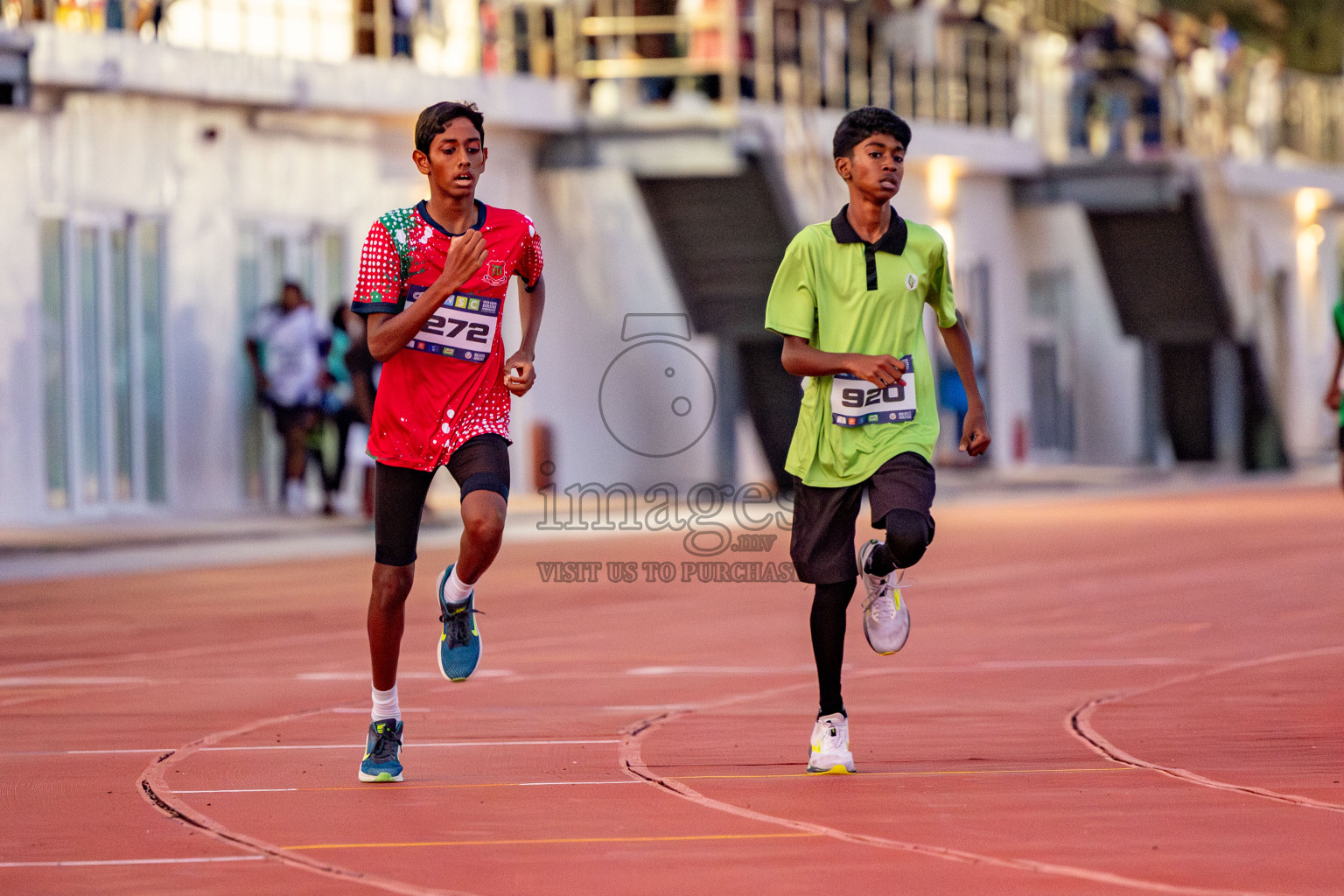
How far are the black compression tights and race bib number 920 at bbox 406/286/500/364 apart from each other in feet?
4.31

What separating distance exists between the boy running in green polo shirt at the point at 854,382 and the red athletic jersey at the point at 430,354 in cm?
90

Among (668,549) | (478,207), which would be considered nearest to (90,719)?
(478,207)

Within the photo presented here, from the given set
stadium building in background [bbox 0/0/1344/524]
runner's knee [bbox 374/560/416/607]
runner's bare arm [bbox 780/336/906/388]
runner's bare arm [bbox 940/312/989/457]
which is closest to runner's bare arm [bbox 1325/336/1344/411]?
stadium building in background [bbox 0/0/1344/524]

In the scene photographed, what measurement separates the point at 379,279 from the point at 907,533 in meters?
1.77

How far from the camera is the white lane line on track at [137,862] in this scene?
6227 millimetres

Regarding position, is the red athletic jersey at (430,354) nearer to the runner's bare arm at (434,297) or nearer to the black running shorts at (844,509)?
the runner's bare arm at (434,297)

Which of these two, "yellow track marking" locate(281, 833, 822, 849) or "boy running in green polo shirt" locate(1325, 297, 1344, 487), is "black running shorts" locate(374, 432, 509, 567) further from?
"boy running in green polo shirt" locate(1325, 297, 1344, 487)

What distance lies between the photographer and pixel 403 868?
20.1ft

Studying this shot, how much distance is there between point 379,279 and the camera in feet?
24.7

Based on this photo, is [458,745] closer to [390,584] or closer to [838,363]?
[390,584]

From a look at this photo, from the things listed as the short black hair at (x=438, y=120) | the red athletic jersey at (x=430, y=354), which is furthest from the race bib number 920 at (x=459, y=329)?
the short black hair at (x=438, y=120)

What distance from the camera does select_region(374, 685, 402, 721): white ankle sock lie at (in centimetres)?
765

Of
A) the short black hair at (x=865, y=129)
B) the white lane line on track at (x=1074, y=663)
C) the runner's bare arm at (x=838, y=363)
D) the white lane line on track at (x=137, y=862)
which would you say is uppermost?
the short black hair at (x=865, y=129)

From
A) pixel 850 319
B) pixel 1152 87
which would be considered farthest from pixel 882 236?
pixel 1152 87
